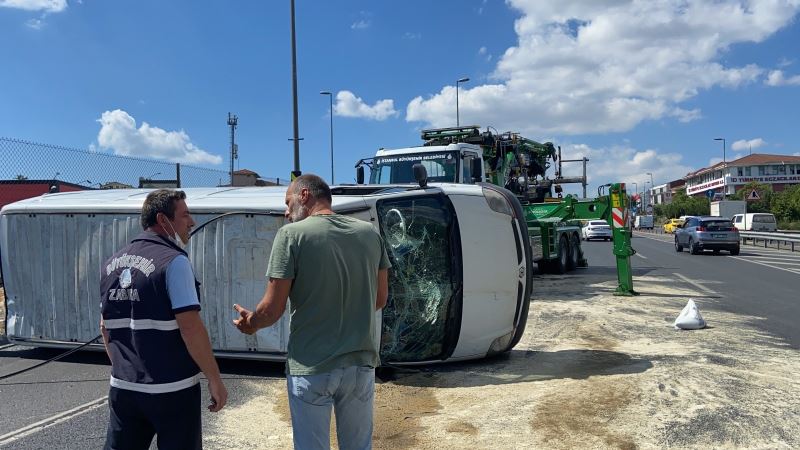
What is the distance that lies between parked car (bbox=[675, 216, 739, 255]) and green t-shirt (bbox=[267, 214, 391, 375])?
86.2ft

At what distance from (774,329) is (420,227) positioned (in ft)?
19.6

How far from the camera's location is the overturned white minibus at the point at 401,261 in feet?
Answer: 21.3

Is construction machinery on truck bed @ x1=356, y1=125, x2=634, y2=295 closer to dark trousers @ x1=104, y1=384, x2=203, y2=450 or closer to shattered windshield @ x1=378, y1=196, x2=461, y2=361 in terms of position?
shattered windshield @ x1=378, y1=196, x2=461, y2=361

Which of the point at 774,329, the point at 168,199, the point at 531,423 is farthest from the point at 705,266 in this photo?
the point at 168,199

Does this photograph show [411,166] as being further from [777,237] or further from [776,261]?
[777,237]

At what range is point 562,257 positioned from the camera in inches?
703

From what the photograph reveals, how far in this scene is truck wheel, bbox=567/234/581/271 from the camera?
18.9 m

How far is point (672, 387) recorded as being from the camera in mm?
5758

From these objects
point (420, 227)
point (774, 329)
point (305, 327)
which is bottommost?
point (774, 329)

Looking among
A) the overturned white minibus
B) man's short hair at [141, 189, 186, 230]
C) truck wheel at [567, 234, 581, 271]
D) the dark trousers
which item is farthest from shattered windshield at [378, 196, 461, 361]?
truck wheel at [567, 234, 581, 271]

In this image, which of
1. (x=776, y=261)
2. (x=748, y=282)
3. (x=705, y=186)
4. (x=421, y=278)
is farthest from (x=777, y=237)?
(x=705, y=186)

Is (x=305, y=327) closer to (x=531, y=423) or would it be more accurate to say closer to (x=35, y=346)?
(x=531, y=423)

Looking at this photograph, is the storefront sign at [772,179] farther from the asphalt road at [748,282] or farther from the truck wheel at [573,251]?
the truck wheel at [573,251]

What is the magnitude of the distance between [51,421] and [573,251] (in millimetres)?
16532
